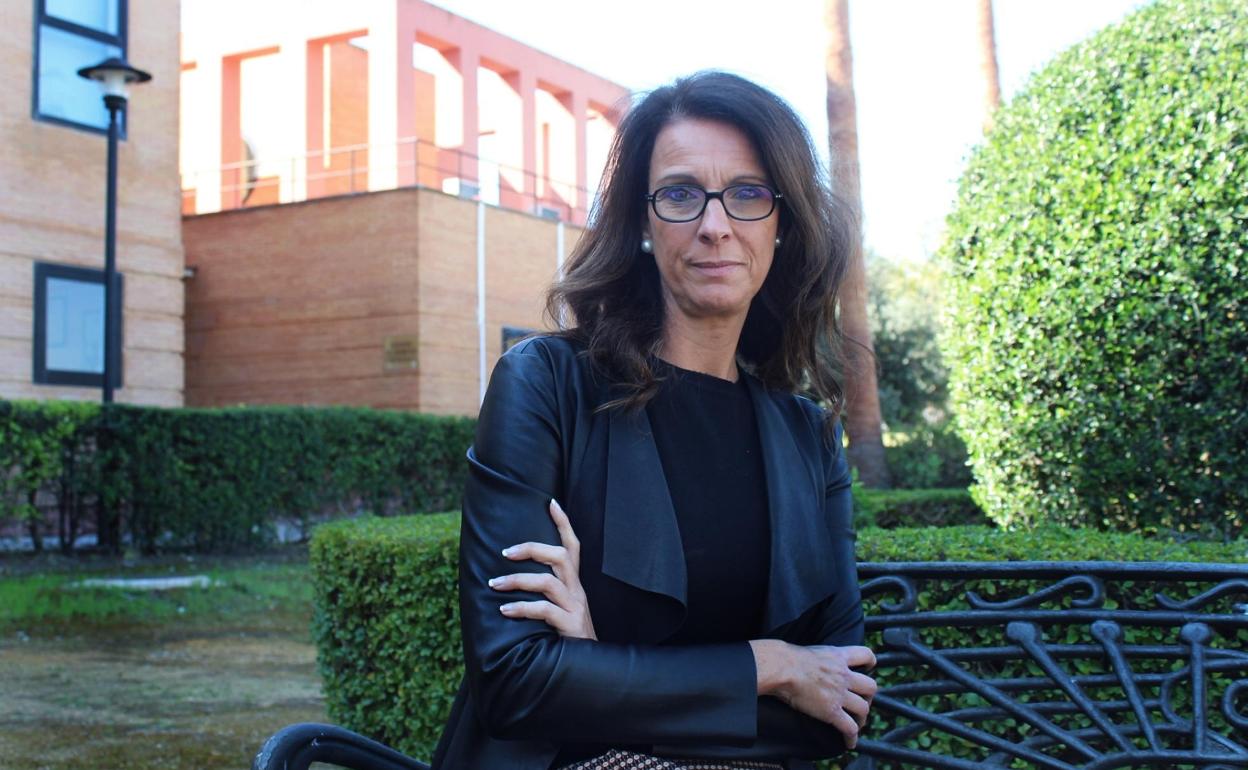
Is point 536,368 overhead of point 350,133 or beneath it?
beneath

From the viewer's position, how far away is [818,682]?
2180mm

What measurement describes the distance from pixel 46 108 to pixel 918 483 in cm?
1298

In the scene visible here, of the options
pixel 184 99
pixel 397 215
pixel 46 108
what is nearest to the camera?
pixel 46 108

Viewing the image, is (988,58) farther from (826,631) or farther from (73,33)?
(826,631)

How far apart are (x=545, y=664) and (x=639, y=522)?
0.33 m

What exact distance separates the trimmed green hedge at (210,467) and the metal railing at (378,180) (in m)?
7.52

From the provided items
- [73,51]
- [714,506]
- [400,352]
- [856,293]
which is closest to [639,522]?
[714,506]

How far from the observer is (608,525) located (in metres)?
2.17

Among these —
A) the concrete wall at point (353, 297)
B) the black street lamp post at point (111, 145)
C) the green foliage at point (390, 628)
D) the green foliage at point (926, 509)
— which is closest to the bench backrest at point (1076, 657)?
the green foliage at point (390, 628)

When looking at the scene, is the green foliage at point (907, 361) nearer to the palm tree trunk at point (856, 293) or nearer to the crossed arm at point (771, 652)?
the palm tree trunk at point (856, 293)

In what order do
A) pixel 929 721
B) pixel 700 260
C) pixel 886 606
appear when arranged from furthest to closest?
pixel 886 606
pixel 929 721
pixel 700 260

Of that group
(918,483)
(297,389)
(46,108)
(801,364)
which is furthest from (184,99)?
(801,364)

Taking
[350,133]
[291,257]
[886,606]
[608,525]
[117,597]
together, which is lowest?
[117,597]

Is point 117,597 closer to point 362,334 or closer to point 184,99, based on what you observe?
point 362,334
